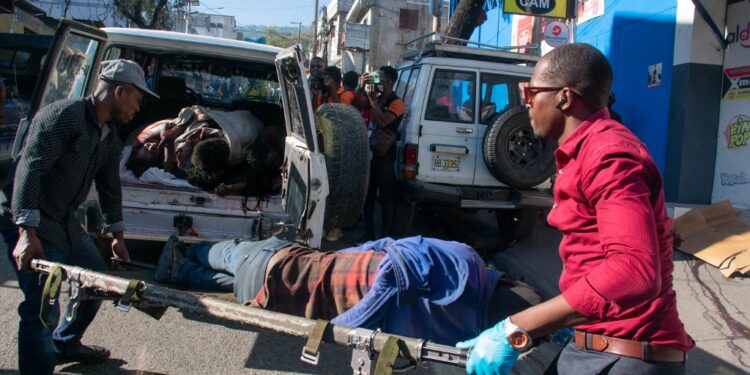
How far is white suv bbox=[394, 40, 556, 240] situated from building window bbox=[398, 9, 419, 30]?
3155 centimetres

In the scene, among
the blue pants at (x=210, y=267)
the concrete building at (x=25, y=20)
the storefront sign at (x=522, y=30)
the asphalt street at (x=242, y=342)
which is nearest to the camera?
the asphalt street at (x=242, y=342)

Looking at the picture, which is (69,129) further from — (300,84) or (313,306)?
(300,84)

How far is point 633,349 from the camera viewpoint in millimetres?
1798

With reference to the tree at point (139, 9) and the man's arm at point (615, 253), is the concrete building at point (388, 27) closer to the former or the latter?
the tree at point (139, 9)

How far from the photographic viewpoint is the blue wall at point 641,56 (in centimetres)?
834

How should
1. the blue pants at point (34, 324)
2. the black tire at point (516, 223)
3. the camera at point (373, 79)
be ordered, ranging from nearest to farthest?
the blue pants at point (34, 324) → the black tire at point (516, 223) → the camera at point (373, 79)

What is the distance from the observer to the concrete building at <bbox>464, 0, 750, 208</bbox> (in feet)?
25.0

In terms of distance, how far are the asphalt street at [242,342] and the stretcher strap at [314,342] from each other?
2.32ft

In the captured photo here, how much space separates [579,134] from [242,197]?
3.97m

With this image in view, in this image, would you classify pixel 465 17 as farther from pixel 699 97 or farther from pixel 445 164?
pixel 445 164

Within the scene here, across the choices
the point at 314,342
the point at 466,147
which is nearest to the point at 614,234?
the point at 314,342

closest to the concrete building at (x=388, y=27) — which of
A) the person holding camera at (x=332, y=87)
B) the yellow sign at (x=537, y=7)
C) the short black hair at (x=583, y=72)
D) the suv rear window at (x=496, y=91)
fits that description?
the yellow sign at (x=537, y=7)

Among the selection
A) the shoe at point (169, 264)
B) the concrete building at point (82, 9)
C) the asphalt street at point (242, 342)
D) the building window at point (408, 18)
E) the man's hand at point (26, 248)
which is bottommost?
the asphalt street at point (242, 342)

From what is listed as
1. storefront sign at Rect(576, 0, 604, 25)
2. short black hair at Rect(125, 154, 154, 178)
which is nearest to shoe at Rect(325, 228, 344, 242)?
short black hair at Rect(125, 154, 154, 178)
